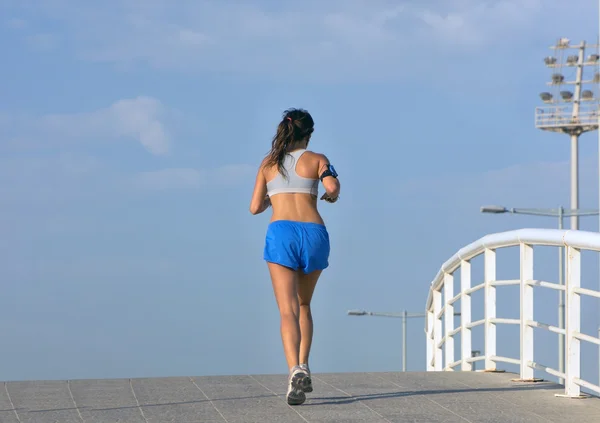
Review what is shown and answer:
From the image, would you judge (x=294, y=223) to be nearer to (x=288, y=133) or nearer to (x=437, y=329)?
(x=288, y=133)

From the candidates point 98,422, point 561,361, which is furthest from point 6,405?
point 561,361

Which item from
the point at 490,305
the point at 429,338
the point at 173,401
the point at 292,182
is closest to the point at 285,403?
the point at 173,401

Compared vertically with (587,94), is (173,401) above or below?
below

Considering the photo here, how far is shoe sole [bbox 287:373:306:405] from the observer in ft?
25.2

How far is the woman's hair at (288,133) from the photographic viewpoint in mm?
7816

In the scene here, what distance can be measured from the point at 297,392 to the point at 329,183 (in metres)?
1.39

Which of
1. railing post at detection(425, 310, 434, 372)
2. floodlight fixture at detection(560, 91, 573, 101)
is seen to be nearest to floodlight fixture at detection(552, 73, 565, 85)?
floodlight fixture at detection(560, 91, 573, 101)

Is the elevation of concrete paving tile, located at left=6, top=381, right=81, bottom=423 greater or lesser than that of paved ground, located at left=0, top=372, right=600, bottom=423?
lesser

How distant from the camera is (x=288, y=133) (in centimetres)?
783

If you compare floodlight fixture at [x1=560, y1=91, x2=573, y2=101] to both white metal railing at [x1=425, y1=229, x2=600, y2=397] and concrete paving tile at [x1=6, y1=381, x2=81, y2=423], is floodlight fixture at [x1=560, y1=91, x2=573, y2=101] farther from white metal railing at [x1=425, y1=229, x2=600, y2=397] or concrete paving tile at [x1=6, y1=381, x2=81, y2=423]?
concrete paving tile at [x1=6, y1=381, x2=81, y2=423]

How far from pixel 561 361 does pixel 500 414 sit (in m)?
23.1

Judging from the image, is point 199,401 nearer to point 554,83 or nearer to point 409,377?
point 409,377

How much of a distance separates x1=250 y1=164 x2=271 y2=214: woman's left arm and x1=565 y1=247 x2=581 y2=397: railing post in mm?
2363

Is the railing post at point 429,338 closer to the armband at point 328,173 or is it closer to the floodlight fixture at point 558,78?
the armband at point 328,173
